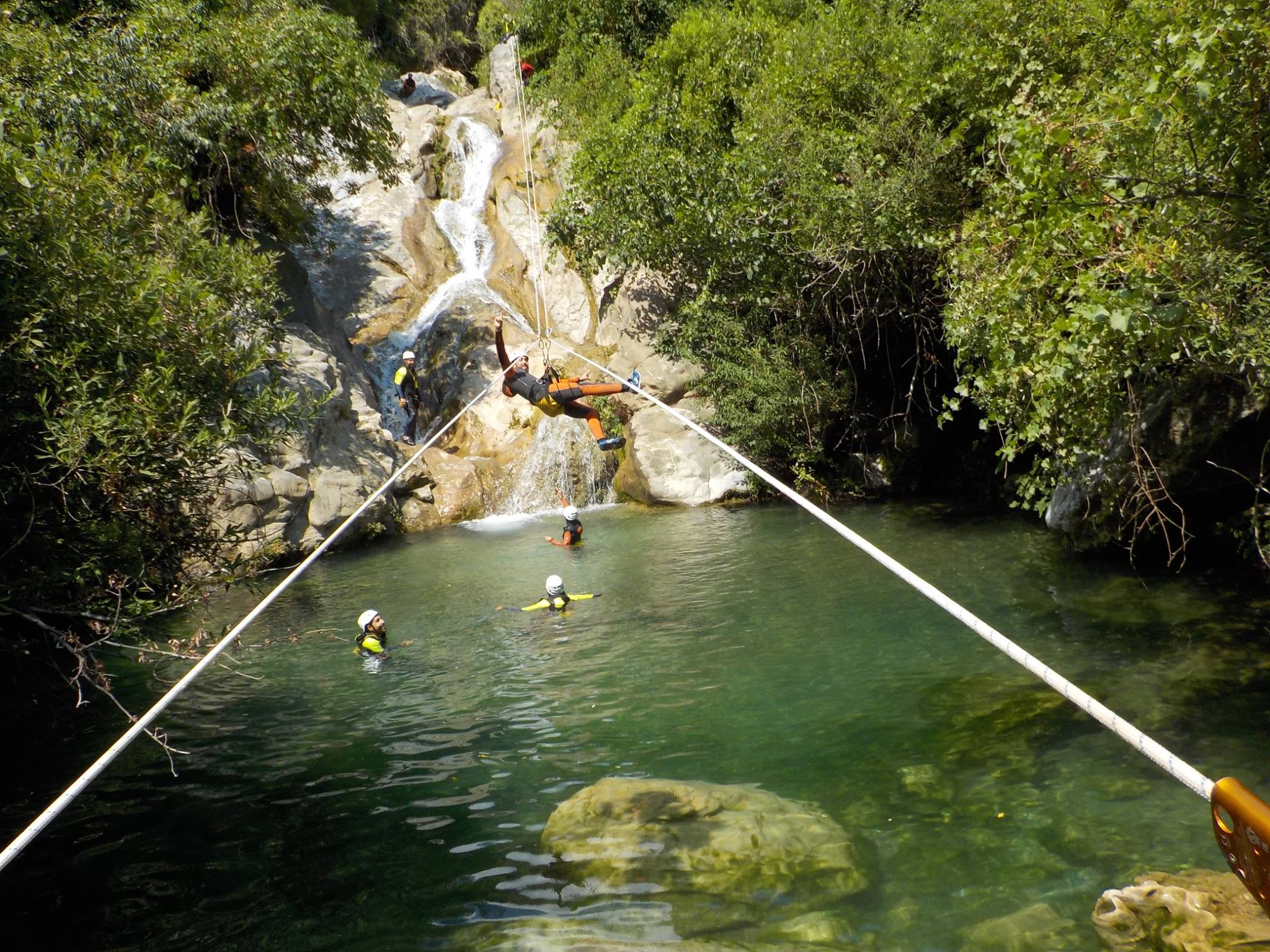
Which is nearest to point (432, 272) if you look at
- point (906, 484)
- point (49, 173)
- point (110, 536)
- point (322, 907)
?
point (906, 484)

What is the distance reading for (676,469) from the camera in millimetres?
22703

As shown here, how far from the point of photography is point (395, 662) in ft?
39.4

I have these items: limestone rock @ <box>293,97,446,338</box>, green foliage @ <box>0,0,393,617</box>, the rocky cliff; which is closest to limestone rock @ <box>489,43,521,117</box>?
the rocky cliff

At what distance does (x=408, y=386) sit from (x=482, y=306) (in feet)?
17.2

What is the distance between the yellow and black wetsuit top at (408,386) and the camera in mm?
24234

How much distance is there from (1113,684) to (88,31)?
24.1 metres

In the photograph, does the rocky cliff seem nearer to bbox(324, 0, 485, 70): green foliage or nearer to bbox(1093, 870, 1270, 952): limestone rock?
bbox(324, 0, 485, 70): green foliage

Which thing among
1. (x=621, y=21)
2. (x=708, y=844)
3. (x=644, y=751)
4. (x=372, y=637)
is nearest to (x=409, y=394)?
(x=372, y=637)

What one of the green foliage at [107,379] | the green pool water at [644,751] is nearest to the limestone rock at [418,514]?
the green pool water at [644,751]

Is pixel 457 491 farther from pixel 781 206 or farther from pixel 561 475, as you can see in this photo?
pixel 781 206

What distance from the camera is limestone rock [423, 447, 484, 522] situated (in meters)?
23.3

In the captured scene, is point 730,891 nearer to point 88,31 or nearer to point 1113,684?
point 1113,684

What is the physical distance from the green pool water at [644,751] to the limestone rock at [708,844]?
255 mm

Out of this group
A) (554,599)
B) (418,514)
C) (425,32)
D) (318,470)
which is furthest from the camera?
(425,32)
